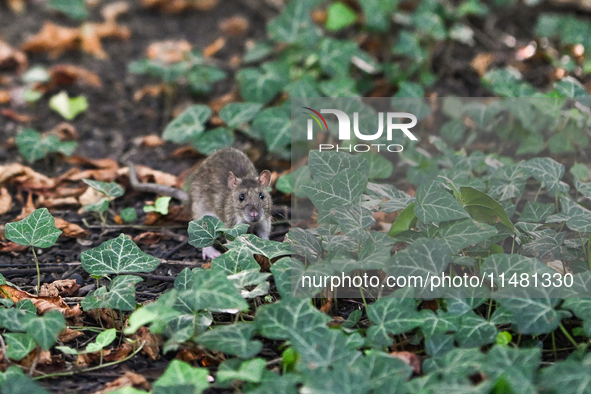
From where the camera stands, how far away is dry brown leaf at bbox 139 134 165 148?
578cm

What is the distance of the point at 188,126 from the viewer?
5.37 meters

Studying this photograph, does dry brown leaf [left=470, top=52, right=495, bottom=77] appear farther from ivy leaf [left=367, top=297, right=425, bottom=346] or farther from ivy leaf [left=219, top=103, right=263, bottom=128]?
ivy leaf [left=367, top=297, right=425, bottom=346]

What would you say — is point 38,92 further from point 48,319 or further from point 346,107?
point 48,319

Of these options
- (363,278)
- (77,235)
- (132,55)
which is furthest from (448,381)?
(132,55)

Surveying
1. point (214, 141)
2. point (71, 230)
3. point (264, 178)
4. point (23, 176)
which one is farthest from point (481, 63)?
point (23, 176)

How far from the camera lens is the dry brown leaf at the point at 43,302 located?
3600 millimetres

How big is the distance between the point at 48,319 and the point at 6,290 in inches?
33.7

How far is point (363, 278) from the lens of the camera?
3.87 m

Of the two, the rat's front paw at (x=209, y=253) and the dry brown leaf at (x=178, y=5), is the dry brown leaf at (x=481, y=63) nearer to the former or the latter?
the dry brown leaf at (x=178, y=5)

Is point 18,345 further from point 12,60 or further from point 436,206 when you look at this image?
point 12,60

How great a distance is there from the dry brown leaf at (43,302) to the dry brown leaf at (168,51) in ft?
11.1

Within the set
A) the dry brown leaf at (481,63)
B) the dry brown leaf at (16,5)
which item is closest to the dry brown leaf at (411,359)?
the dry brown leaf at (481,63)

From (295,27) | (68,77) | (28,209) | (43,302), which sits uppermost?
(295,27)

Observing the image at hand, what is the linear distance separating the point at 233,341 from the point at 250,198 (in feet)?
5.39
